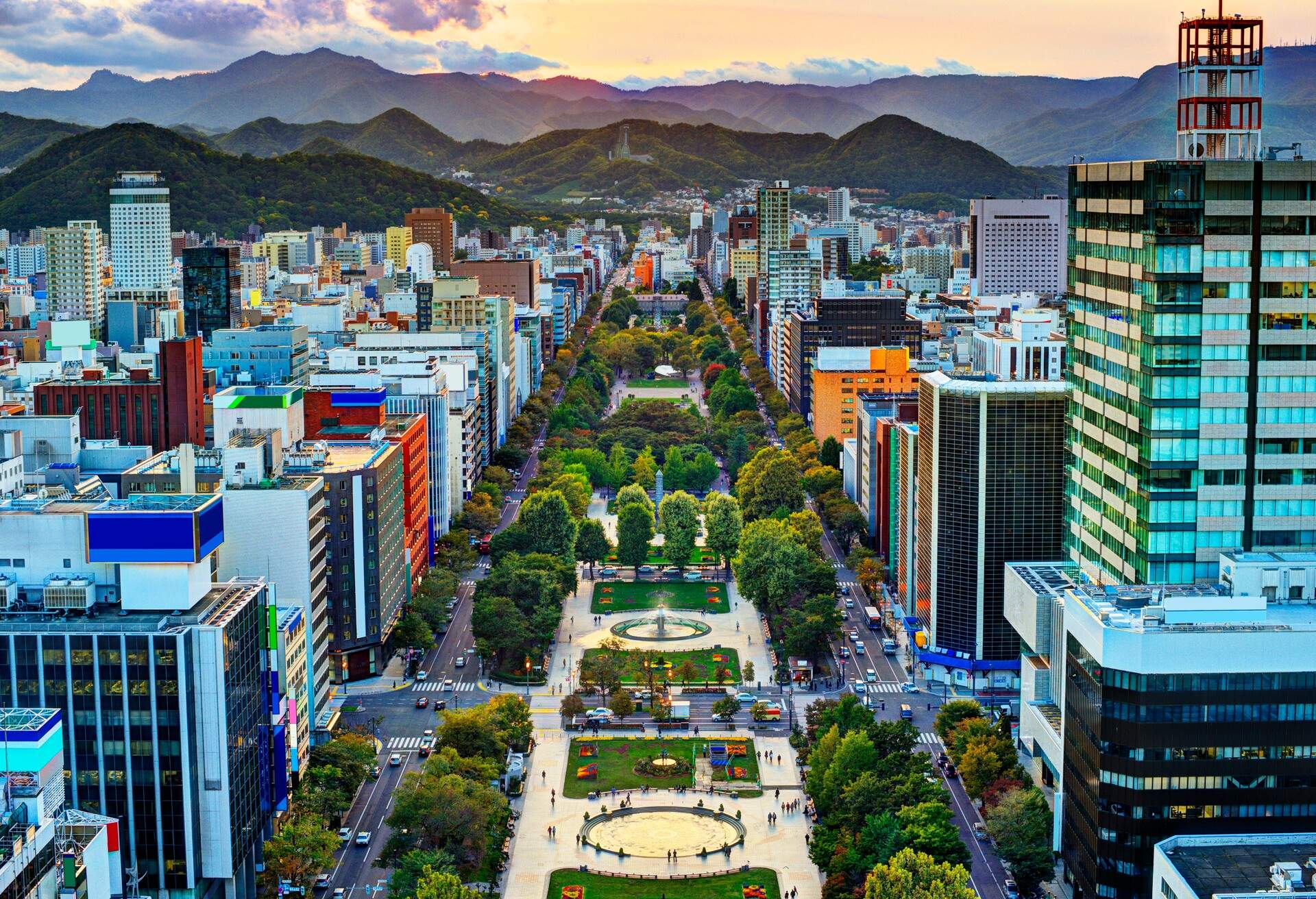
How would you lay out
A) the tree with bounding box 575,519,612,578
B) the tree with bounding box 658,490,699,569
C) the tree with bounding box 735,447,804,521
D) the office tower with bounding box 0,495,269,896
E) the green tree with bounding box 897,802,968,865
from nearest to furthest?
1. the office tower with bounding box 0,495,269,896
2. the green tree with bounding box 897,802,968,865
3. the tree with bounding box 575,519,612,578
4. the tree with bounding box 658,490,699,569
5. the tree with bounding box 735,447,804,521

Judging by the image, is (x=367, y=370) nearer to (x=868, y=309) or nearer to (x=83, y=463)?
(x=83, y=463)

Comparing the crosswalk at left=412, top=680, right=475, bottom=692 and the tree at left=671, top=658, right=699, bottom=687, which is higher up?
the tree at left=671, top=658, right=699, bottom=687

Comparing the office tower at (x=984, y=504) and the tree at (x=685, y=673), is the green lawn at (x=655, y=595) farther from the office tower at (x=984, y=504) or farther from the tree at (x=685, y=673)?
the office tower at (x=984, y=504)

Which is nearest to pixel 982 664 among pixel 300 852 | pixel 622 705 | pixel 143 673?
pixel 622 705

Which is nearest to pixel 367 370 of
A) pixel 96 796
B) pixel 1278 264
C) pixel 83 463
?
pixel 83 463

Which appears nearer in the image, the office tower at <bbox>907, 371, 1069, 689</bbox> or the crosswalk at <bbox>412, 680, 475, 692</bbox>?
the office tower at <bbox>907, 371, 1069, 689</bbox>

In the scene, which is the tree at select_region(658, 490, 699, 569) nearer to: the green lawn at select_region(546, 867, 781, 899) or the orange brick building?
the orange brick building

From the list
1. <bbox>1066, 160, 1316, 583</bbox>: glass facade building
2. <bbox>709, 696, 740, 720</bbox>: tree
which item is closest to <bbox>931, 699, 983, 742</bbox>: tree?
<bbox>709, 696, 740, 720</bbox>: tree

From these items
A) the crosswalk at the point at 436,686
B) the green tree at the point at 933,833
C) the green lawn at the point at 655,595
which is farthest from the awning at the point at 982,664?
the green tree at the point at 933,833
